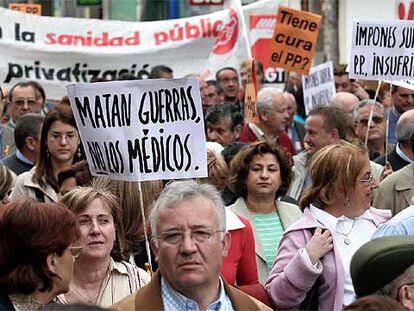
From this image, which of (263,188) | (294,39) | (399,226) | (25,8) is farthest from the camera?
(25,8)

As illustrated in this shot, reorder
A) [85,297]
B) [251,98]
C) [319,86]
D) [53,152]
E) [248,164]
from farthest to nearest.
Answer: [319,86] < [251,98] < [53,152] < [248,164] < [85,297]

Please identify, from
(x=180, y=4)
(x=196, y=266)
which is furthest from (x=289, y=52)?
(x=180, y=4)

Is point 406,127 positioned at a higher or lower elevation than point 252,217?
higher

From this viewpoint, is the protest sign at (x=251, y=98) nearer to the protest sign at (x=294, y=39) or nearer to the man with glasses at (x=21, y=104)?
the man with glasses at (x=21, y=104)

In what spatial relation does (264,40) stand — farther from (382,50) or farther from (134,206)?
(134,206)

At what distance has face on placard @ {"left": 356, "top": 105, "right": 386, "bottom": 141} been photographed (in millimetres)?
11617

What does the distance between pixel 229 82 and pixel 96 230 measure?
8.33 meters

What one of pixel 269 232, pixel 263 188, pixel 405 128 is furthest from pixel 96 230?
pixel 405 128

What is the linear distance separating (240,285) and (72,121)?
2.55 meters

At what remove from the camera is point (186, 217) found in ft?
17.7

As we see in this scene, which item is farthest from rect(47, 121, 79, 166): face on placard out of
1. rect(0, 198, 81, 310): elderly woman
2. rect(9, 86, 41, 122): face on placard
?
rect(0, 198, 81, 310): elderly woman

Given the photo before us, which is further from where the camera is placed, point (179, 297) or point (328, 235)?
point (328, 235)

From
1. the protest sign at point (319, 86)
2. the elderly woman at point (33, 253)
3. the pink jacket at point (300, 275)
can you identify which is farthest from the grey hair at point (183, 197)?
the protest sign at point (319, 86)

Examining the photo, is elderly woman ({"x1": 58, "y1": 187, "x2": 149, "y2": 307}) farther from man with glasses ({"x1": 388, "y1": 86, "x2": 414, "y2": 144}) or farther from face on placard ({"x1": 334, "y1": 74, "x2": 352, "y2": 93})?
face on placard ({"x1": 334, "y1": 74, "x2": 352, "y2": 93})
